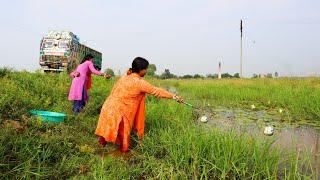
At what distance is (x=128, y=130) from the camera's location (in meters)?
4.93

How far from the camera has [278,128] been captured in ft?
22.3

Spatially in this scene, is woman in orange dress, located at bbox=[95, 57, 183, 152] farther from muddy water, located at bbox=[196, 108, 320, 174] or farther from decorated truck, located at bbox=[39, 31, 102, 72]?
decorated truck, located at bbox=[39, 31, 102, 72]

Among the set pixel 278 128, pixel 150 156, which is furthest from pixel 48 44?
pixel 150 156

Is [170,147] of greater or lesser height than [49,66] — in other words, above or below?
below

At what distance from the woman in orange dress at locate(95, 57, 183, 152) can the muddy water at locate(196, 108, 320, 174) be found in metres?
1.14

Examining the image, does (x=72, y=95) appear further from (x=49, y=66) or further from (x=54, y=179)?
(x=49, y=66)

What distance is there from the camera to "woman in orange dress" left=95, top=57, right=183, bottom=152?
4896 mm

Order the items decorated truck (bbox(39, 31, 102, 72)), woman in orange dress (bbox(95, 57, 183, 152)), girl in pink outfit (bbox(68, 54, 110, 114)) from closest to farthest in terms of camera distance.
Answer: woman in orange dress (bbox(95, 57, 183, 152)) < girl in pink outfit (bbox(68, 54, 110, 114)) < decorated truck (bbox(39, 31, 102, 72))

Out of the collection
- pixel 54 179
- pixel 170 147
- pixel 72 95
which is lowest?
pixel 54 179

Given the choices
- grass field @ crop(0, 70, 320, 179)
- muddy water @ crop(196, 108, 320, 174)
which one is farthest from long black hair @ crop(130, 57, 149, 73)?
muddy water @ crop(196, 108, 320, 174)

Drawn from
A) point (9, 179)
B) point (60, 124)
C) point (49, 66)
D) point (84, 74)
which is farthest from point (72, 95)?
point (49, 66)

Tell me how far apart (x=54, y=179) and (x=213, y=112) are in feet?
19.1

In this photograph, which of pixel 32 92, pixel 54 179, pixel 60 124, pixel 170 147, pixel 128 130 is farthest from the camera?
pixel 32 92

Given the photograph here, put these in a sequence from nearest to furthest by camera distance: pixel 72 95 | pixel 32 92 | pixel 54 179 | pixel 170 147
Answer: pixel 54 179 < pixel 170 147 < pixel 72 95 < pixel 32 92
